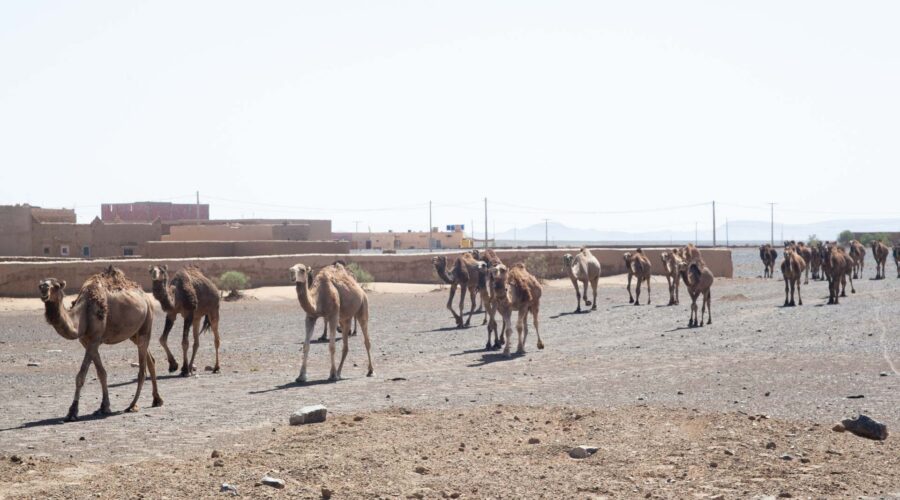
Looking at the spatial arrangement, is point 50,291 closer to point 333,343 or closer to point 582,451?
point 333,343

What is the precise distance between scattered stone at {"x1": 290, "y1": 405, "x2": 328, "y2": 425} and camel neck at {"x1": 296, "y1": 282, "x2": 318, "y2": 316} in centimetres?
372

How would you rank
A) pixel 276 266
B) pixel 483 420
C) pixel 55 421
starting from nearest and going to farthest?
pixel 483 420
pixel 55 421
pixel 276 266

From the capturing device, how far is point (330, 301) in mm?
17172

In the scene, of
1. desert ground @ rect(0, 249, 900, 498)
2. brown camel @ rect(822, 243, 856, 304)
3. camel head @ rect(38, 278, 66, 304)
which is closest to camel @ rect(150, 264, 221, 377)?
desert ground @ rect(0, 249, 900, 498)

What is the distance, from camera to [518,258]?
4847 centimetres

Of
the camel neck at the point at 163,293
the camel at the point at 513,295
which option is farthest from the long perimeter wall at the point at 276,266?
the camel neck at the point at 163,293

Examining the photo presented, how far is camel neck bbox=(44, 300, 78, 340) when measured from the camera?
489 inches

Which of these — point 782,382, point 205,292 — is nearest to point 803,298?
point 782,382

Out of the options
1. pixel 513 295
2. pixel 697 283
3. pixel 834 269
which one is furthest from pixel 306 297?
pixel 834 269

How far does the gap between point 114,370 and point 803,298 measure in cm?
2359

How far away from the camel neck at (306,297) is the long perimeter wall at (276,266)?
18608mm

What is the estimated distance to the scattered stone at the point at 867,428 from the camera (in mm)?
11156

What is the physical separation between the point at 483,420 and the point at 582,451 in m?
2.20

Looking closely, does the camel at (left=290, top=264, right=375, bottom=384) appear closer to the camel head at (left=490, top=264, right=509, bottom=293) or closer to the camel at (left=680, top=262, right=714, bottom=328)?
the camel head at (left=490, top=264, right=509, bottom=293)
